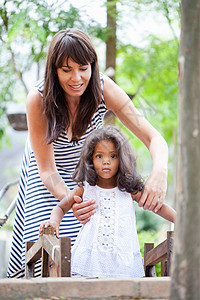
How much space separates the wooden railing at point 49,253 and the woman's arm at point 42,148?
1.25 ft

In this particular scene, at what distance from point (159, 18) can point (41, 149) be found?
3319 millimetres

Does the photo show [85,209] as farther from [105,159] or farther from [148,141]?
[148,141]

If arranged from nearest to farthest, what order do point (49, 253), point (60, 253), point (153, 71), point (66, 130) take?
point (60, 253) < point (49, 253) < point (66, 130) < point (153, 71)

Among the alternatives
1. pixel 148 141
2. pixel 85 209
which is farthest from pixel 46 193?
pixel 148 141

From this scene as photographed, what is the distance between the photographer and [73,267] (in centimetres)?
273

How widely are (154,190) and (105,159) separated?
35 centimetres

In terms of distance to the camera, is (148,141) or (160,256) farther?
(148,141)

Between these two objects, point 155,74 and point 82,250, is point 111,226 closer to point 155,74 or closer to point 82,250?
point 82,250

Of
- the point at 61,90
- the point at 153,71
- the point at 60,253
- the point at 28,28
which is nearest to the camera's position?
the point at 60,253

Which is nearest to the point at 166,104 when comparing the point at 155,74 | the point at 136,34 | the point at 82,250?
the point at 155,74

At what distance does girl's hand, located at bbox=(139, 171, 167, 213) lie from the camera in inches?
104

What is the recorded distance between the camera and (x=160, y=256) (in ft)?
9.36

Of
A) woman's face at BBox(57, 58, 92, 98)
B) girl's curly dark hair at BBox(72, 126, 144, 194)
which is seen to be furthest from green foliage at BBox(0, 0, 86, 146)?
girl's curly dark hair at BBox(72, 126, 144, 194)

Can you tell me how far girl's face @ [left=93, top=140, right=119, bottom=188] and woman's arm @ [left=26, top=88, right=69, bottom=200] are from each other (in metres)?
0.30
